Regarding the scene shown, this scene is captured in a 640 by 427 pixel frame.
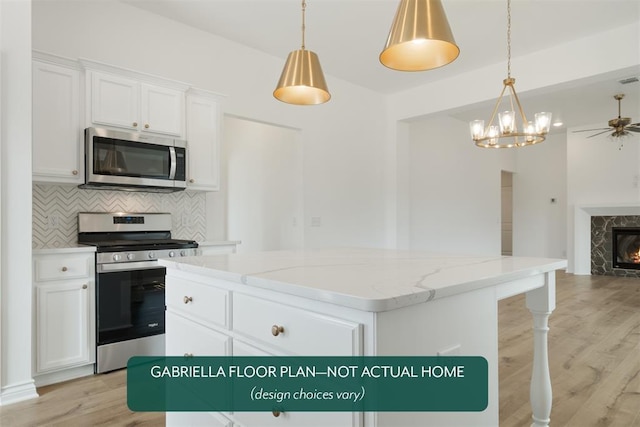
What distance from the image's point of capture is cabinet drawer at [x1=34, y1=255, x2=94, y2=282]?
2.43 meters

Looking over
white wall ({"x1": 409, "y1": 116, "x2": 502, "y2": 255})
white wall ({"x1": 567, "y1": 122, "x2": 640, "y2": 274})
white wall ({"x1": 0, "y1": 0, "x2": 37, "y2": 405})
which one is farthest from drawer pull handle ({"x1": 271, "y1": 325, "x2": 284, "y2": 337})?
white wall ({"x1": 567, "y1": 122, "x2": 640, "y2": 274})

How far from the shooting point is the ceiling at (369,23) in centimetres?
316

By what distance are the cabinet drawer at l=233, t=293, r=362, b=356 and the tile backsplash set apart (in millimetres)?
2230

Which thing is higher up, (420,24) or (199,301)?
(420,24)

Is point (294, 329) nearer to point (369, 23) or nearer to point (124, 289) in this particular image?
point (124, 289)

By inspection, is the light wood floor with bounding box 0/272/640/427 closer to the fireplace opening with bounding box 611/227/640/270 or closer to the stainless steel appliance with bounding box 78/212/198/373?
the stainless steel appliance with bounding box 78/212/198/373

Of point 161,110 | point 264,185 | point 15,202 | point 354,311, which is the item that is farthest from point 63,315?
point 264,185

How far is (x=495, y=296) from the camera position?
124cm

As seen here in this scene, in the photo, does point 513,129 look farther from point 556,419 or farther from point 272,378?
point 272,378

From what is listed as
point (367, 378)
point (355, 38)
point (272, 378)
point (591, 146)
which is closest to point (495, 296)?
point (367, 378)

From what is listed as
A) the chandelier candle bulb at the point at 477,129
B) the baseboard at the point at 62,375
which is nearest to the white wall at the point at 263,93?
the baseboard at the point at 62,375

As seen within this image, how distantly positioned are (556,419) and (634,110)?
612 cm

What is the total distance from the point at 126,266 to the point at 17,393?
90cm

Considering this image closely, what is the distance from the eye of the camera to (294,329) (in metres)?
1.07
